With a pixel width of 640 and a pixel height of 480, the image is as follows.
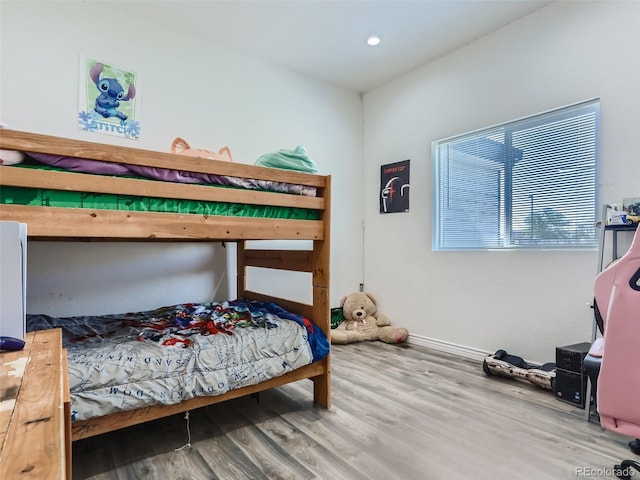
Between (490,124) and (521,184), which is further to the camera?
(490,124)

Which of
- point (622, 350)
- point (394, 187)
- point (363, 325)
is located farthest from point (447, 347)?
point (622, 350)

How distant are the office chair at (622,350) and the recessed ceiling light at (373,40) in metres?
2.54

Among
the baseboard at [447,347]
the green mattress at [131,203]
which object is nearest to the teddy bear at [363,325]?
the baseboard at [447,347]

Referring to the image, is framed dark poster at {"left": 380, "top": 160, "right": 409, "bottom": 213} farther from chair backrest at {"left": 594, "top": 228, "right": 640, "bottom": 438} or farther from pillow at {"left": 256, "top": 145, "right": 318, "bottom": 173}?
chair backrest at {"left": 594, "top": 228, "right": 640, "bottom": 438}

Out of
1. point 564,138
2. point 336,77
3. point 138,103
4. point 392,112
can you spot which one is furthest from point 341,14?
point 564,138

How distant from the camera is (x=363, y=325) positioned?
351cm

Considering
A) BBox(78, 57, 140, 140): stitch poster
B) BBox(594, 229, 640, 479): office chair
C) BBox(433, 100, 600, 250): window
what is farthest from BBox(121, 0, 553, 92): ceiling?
BBox(594, 229, 640, 479): office chair

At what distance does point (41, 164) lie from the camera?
4.21ft

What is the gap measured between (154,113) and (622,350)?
9.91 feet

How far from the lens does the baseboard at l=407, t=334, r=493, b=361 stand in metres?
2.87

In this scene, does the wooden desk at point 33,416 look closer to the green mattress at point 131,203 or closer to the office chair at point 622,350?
the green mattress at point 131,203

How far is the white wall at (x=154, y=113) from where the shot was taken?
7.36 feet

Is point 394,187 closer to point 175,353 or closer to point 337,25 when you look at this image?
point 337,25

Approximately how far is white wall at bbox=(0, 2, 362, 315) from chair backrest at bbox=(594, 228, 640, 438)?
2.58m
